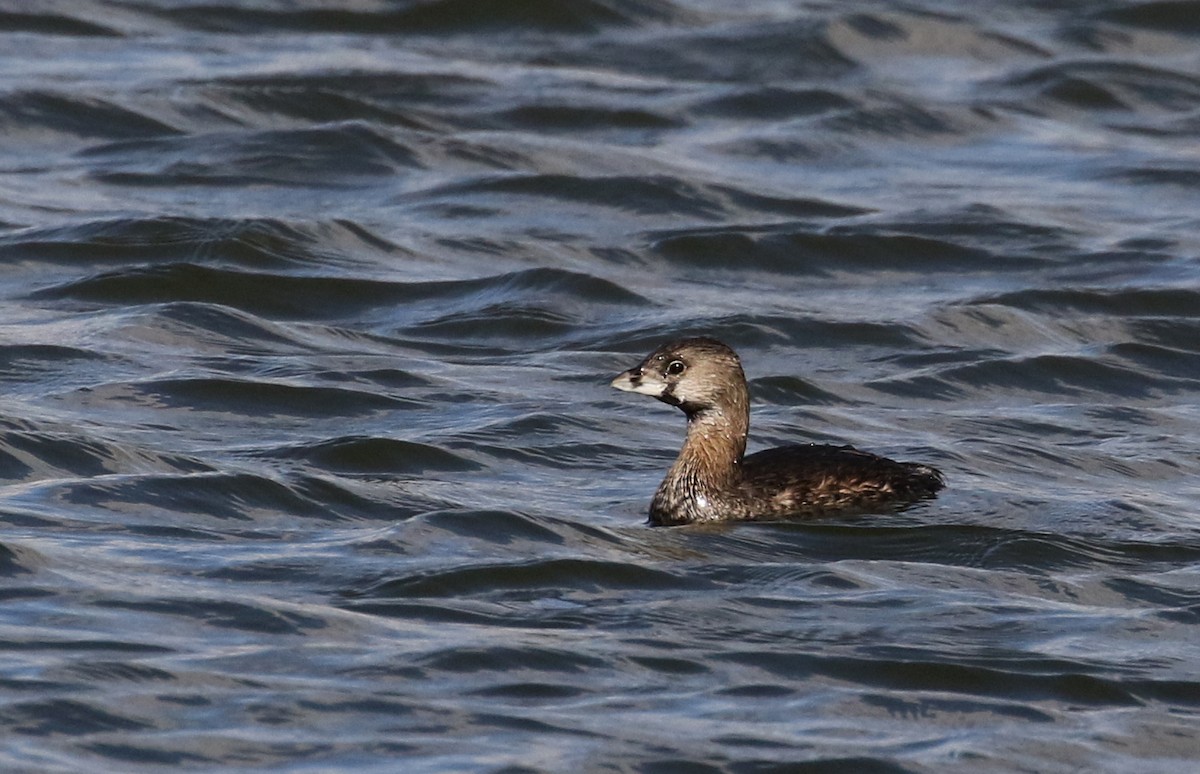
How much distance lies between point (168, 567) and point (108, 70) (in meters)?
10.1

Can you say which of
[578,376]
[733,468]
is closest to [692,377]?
[733,468]

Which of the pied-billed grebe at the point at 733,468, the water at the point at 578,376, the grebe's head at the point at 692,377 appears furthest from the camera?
the grebe's head at the point at 692,377

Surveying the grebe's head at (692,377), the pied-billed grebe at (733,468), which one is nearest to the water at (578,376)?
the pied-billed grebe at (733,468)

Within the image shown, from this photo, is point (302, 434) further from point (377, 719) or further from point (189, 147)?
point (189, 147)

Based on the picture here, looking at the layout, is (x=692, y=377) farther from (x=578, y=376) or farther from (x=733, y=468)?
(x=578, y=376)

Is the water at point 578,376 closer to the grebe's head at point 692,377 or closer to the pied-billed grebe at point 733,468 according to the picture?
the pied-billed grebe at point 733,468

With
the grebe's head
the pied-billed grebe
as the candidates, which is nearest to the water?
the pied-billed grebe

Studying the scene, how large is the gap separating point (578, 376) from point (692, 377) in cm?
203

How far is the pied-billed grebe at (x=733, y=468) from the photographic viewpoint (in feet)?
31.2

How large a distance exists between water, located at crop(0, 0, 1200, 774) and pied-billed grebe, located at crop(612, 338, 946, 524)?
0.13 meters

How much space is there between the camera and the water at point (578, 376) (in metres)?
7.36

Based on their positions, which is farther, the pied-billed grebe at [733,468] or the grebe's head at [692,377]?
the grebe's head at [692,377]

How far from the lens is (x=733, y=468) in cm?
984

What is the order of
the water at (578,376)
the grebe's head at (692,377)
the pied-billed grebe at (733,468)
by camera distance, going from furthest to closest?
the grebe's head at (692,377) → the pied-billed grebe at (733,468) → the water at (578,376)
